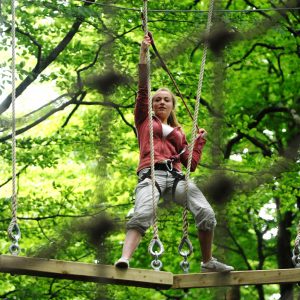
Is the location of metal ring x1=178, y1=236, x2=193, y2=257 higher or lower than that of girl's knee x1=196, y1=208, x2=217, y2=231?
lower

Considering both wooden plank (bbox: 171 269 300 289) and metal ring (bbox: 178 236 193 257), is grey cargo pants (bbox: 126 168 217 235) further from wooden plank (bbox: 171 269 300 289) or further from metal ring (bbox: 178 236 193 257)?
wooden plank (bbox: 171 269 300 289)

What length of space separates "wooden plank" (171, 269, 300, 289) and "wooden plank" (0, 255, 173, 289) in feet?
0.47

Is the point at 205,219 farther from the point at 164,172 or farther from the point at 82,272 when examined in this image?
the point at 82,272

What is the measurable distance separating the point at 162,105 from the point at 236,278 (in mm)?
1227

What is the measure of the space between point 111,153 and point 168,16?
164cm

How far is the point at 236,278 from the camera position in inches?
197

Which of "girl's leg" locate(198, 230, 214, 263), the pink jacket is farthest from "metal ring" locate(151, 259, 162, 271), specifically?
the pink jacket

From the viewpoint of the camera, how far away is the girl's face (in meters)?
5.62

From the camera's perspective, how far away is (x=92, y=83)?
9883 millimetres

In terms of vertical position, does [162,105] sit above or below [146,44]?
below

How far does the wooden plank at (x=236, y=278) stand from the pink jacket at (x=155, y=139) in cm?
79

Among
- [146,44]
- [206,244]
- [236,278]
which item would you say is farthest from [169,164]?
[236,278]

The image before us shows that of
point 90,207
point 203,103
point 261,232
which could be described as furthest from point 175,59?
point 261,232

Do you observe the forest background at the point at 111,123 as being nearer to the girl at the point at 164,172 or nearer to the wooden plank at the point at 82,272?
the girl at the point at 164,172
